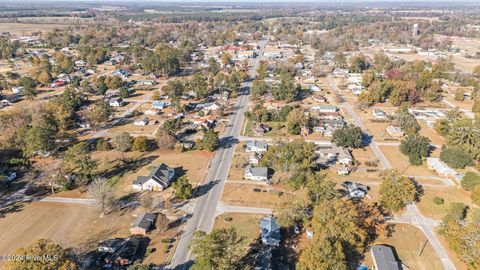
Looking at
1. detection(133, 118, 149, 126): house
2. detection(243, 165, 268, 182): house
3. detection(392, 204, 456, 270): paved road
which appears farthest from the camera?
detection(133, 118, 149, 126): house

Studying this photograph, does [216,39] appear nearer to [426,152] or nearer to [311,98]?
[311,98]

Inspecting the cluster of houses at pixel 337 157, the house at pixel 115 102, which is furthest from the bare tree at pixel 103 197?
the house at pixel 115 102

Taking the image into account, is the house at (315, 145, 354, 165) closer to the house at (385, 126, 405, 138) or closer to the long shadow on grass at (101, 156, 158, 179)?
the house at (385, 126, 405, 138)

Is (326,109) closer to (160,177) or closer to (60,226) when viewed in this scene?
(160,177)

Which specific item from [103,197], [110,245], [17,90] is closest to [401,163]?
[110,245]

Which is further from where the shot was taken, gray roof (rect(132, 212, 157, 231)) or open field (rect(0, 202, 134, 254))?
gray roof (rect(132, 212, 157, 231))

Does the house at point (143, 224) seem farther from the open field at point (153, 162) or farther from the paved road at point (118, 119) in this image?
the paved road at point (118, 119)

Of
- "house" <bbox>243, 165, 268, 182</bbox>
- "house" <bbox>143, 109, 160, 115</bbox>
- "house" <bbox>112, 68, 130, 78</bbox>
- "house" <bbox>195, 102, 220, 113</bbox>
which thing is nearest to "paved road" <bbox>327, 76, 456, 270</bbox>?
"house" <bbox>243, 165, 268, 182</bbox>
